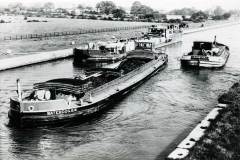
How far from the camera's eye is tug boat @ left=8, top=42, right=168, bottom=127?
21734 mm

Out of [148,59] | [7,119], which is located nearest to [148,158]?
[7,119]

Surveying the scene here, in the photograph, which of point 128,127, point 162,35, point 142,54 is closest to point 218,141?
point 128,127

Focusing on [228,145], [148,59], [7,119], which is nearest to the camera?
[228,145]

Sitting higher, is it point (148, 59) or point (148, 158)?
point (148, 59)

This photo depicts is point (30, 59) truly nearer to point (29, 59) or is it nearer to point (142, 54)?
→ point (29, 59)

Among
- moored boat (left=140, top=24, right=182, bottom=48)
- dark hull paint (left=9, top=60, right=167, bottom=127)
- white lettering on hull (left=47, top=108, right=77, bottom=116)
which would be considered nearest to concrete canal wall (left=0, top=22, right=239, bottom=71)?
dark hull paint (left=9, top=60, right=167, bottom=127)

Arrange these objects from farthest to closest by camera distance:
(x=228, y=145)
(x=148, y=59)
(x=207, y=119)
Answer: (x=148, y=59) < (x=207, y=119) < (x=228, y=145)

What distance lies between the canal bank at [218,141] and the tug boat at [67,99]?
26.9ft

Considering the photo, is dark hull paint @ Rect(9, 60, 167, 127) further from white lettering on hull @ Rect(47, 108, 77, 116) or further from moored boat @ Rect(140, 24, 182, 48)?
moored boat @ Rect(140, 24, 182, 48)

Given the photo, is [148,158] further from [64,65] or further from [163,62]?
[64,65]

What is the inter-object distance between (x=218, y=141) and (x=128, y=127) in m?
6.98

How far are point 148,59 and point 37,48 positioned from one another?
109 ft

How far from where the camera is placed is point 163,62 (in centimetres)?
4575

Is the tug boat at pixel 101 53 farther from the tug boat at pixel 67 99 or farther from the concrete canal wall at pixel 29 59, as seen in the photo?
the tug boat at pixel 67 99
